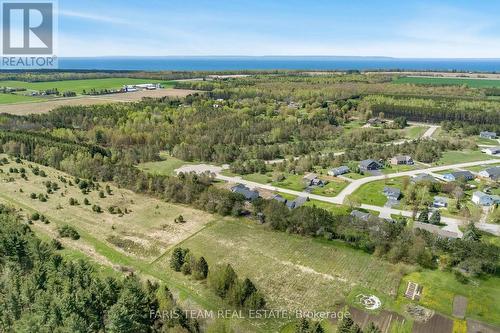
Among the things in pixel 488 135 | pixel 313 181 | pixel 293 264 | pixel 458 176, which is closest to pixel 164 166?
pixel 313 181

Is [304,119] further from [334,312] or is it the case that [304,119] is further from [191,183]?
[334,312]

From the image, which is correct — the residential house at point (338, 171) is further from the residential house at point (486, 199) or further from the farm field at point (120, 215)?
the farm field at point (120, 215)

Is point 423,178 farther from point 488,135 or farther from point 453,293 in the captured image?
point 488,135

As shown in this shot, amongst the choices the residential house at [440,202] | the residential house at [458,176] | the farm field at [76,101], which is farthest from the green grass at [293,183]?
the farm field at [76,101]

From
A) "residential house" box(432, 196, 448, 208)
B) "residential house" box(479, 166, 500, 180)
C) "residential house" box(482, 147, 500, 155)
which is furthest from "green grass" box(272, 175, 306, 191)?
"residential house" box(482, 147, 500, 155)

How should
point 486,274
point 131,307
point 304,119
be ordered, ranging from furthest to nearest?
point 304,119, point 486,274, point 131,307

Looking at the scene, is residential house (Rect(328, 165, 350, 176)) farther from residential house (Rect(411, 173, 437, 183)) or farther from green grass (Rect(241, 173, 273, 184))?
residential house (Rect(411, 173, 437, 183))

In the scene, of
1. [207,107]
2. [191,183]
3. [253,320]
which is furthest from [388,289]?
[207,107]
